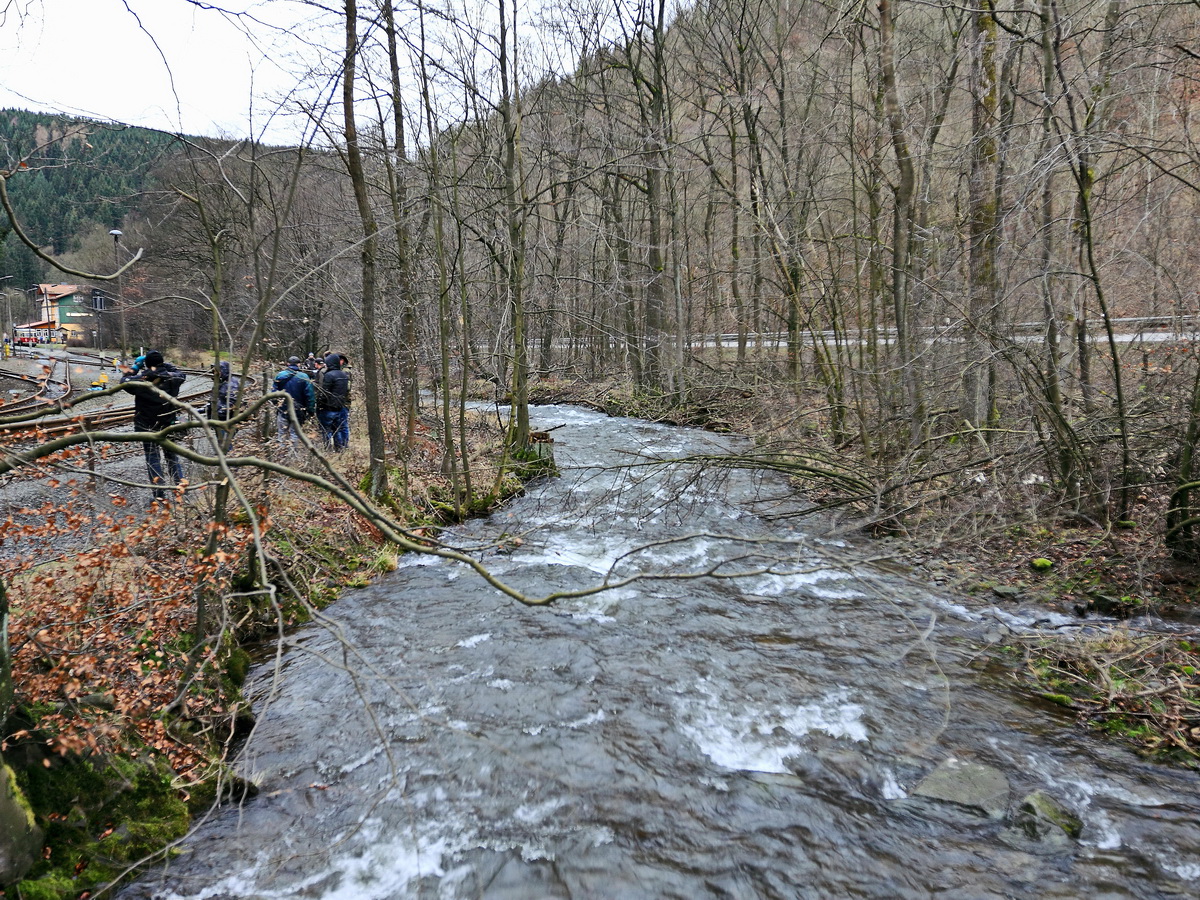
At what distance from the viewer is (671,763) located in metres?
5.26

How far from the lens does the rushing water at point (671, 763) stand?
4.17 m

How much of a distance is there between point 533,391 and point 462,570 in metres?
16.7

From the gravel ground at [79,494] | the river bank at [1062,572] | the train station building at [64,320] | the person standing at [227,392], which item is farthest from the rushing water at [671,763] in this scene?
the train station building at [64,320]

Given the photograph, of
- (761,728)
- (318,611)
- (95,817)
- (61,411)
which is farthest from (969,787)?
(61,411)

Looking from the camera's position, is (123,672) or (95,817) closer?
(95,817)

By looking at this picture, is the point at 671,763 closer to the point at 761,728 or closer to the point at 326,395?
the point at 761,728

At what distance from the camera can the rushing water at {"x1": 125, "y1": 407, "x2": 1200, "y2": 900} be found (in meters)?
4.17

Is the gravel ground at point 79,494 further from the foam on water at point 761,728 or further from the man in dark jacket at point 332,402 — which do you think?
the foam on water at point 761,728

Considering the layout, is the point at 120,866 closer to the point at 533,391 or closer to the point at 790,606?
the point at 790,606

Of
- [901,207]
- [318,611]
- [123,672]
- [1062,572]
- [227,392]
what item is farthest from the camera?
[901,207]

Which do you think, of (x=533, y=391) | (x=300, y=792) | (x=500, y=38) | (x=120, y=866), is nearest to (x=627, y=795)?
(x=300, y=792)

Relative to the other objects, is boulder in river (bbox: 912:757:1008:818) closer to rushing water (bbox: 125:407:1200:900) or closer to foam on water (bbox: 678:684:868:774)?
rushing water (bbox: 125:407:1200:900)

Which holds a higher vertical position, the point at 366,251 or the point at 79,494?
the point at 366,251

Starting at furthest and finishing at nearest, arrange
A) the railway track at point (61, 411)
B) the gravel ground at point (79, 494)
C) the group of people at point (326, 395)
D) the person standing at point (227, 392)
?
the group of people at point (326, 395) < the person standing at point (227, 392) < the gravel ground at point (79, 494) < the railway track at point (61, 411)
